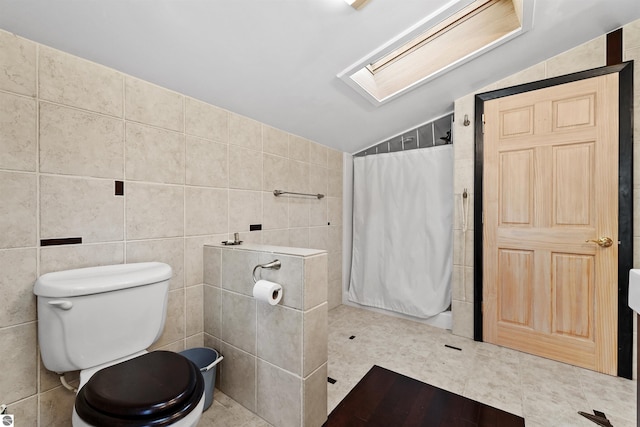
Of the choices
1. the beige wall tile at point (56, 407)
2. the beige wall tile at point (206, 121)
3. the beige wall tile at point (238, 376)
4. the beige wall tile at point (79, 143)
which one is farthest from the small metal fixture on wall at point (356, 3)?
the beige wall tile at point (56, 407)

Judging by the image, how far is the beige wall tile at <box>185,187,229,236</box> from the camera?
1644mm

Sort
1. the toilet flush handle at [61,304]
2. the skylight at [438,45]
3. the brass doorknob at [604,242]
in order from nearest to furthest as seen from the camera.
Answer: the toilet flush handle at [61,304]
the skylight at [438,45]
the brass doorknob at [604,242]

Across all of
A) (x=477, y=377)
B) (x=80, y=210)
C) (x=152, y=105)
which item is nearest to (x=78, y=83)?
(x=152, y=105)

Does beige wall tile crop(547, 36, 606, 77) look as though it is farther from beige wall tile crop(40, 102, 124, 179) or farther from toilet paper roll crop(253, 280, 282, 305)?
beige wall tile crop(40, 102, 124, 179)

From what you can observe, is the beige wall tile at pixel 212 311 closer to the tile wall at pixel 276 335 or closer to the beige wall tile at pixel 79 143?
the tile wall at pixel 276 335

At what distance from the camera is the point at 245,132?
77.6 inches

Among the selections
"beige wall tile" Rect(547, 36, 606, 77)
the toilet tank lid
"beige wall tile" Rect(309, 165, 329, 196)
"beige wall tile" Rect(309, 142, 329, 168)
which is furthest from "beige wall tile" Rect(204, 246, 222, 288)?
"beige wall tile" Rect(547, 36, 606, 77)

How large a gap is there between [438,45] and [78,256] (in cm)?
250

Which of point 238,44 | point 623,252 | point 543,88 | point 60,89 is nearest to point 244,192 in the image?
point 238,44

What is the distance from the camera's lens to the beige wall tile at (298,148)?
7.75ft

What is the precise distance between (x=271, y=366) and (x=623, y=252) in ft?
7.48

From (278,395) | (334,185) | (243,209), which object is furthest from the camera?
(334,185)

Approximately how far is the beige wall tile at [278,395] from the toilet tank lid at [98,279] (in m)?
0.72

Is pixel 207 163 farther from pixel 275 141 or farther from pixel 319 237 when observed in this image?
pixel 319 237
